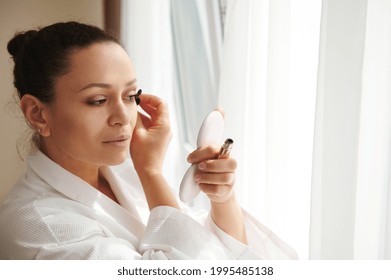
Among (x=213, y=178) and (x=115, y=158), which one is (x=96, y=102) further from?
(x=213, y=178)

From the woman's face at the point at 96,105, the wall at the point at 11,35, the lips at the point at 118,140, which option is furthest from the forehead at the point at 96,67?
the wall at the point at 11,35

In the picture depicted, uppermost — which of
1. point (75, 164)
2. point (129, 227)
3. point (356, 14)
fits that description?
point (356, 14)

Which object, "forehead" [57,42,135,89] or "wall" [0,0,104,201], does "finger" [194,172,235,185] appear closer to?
"forehead" [57,42,135,89]

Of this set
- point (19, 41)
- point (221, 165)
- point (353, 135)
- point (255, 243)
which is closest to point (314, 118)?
point (353, 135)

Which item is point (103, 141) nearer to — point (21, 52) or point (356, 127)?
point (21, 52)

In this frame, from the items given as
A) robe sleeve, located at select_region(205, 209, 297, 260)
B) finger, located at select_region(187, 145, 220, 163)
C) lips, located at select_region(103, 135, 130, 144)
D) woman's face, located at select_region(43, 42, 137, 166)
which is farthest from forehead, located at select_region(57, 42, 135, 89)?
robe sleeve, located at select_region(205, 209, 297, 260)

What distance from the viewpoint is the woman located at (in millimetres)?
846

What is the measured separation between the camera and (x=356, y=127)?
79 cm

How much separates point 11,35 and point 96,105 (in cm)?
103

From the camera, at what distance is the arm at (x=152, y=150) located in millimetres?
942

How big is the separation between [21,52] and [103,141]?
0.25 metres

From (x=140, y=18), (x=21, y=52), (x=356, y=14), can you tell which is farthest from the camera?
(x=140, y=18)

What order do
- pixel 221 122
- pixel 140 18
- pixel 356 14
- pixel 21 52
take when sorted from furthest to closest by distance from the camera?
pixel 140 18
pixel 21 52
pixel 221 122
pixel 356 14

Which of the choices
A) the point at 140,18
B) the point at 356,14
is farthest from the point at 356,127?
the point at 140,18
